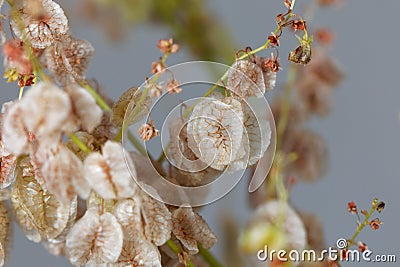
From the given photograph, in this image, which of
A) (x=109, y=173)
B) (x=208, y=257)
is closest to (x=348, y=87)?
(x=208, y=257)

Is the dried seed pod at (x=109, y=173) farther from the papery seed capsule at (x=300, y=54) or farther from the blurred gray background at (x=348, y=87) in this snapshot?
the blurred gray background at (x=348, y=87)

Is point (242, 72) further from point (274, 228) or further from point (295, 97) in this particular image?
point (295, 97)

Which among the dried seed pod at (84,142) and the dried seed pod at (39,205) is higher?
the dried seed pod at (84,142)

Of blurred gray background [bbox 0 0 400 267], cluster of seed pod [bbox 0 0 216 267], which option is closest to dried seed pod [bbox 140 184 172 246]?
cluster of seed pod [bbox 0 0 216 267]

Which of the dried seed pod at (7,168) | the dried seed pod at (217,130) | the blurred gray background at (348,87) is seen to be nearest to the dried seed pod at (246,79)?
the dried seed pod at (217,130)

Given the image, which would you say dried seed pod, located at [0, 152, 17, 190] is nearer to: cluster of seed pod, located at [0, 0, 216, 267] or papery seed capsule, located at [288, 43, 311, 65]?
cluster of seed pod, located at [0, 0, 216, 267]

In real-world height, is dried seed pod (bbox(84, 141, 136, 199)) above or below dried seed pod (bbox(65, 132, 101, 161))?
below
